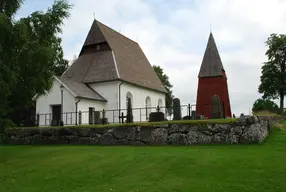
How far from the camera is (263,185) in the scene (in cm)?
700

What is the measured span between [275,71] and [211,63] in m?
21.0

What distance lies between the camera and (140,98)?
31609mm

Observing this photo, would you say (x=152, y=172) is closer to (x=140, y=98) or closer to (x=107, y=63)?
(x=107, y=63)

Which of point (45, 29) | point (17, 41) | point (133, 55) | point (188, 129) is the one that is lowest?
point (188, 129)

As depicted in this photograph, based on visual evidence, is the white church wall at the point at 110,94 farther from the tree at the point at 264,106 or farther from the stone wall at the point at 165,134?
the tree at the point at 264,106

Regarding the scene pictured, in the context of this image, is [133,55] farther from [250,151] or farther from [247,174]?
[247,174]

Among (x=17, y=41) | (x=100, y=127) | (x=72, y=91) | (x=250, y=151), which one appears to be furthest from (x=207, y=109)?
(x=17, y=41)

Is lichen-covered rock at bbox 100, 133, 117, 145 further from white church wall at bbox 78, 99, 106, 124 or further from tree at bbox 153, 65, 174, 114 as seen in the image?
tree at bbox 153, 65, 174, 114

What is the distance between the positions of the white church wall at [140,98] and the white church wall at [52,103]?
503 cm

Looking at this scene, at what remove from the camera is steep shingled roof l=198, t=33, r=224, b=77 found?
3281 centimetres

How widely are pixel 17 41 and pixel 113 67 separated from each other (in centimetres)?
1716

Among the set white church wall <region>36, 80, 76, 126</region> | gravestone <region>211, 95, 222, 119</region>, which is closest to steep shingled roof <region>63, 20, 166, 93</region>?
white church wall <region>36, 80, 76, 126</region>

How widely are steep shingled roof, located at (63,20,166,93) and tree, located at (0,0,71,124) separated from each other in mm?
13929

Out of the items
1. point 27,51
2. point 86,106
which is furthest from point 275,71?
point 27,51
